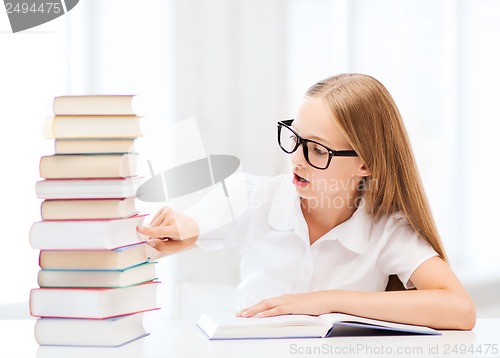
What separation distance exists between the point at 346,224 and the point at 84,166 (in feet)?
2.27

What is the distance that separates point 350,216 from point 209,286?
2.49ft

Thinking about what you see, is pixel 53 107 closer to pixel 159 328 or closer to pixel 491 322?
pixel 159 328

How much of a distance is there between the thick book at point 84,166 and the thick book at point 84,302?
0.18 metres

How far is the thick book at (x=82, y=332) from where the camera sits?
107 cm

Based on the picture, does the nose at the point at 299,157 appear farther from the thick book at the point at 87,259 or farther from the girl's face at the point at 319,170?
the thick book at the point at 87,259

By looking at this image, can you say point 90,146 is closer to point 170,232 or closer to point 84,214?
point 84,214

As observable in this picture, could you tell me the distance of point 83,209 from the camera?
1.08 m

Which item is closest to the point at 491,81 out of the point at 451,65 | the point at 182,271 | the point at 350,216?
the point at 451,65

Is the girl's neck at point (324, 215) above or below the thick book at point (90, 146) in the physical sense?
below

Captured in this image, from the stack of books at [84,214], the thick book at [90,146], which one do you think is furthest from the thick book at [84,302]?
the thick book at [90,146]

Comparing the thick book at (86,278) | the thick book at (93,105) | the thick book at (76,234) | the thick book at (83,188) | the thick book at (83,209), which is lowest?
the thick book at (86,278)

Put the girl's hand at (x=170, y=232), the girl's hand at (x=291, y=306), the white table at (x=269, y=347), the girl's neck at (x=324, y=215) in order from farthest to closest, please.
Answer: the girl's neck at (x=324, y=215) < the girl's hand at (x=170, y=232) < the girl's hand at (x=291, y=306) < the white table at (x=269, y=347)

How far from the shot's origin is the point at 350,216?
1.62m

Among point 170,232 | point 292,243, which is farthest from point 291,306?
point 292,243
